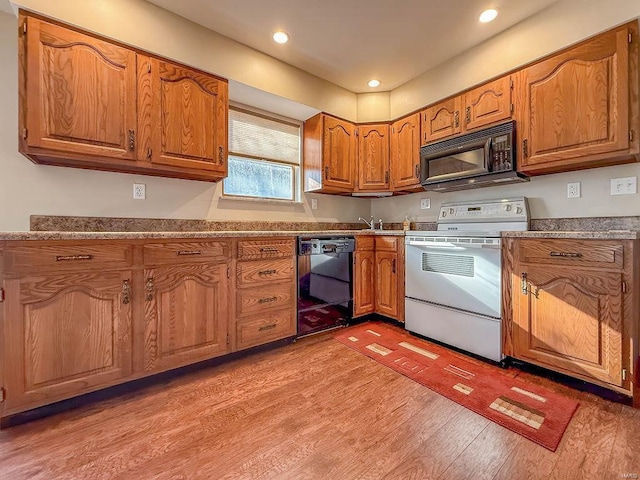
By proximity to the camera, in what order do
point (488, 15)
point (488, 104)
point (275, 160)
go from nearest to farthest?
point (488, 15), point (488, 104), point (275, 160)

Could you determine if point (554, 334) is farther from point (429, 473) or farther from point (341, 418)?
point (341, 418)

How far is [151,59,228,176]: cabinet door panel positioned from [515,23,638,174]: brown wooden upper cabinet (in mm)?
2309

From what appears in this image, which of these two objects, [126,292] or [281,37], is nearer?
[126,292]

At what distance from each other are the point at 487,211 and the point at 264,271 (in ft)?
6.55

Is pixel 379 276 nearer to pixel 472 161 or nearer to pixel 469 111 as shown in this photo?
pixel 472 161

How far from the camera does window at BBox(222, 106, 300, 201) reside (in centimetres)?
279

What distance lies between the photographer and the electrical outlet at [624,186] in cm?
190

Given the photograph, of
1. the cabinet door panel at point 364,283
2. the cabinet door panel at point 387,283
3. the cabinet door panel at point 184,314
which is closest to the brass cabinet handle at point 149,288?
the cabinet door panel at point 184,314

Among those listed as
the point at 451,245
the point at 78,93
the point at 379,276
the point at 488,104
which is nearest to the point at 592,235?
the point at 451,245

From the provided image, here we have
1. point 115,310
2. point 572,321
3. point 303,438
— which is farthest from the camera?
point 572,321

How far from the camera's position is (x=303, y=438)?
1.33 meters

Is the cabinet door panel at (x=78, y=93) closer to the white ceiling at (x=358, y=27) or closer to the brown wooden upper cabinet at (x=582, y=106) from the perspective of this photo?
the white ceiling at (x=358, y=27)

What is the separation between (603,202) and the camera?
202cm

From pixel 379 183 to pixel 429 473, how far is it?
2573mm
